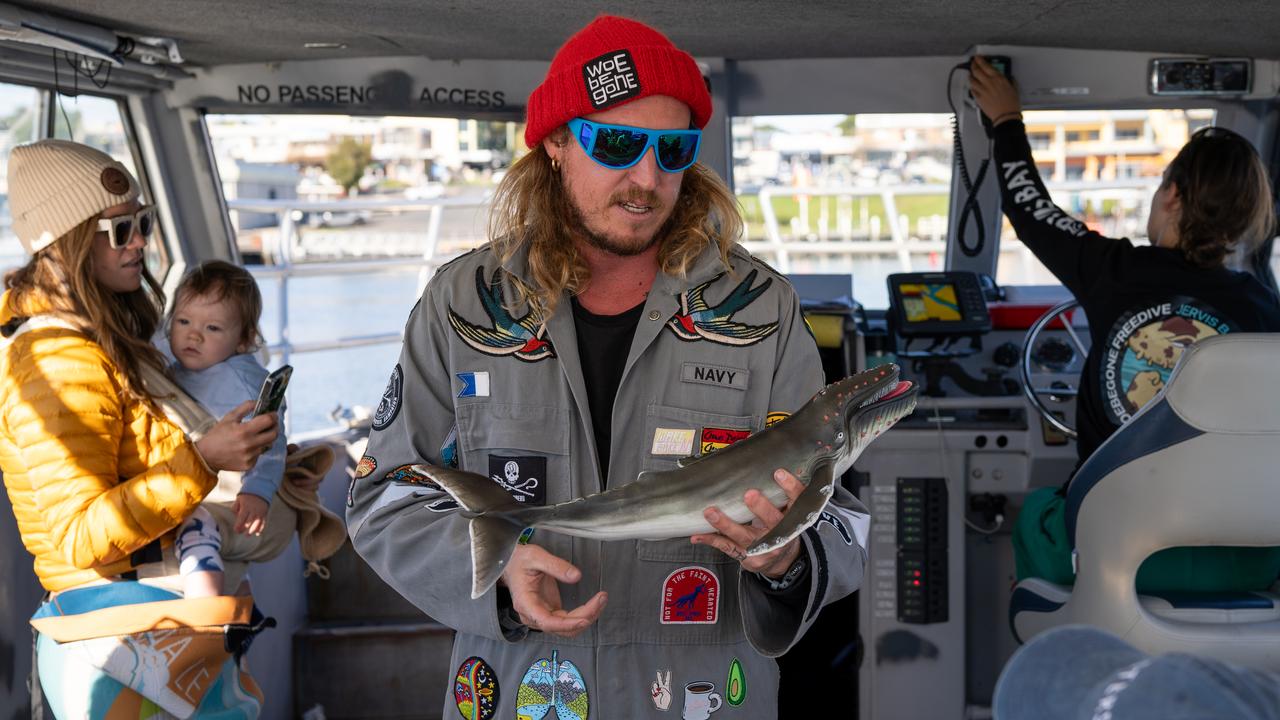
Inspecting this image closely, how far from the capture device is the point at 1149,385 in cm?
309

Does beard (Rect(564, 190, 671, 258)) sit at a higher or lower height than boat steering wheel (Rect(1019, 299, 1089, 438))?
higher

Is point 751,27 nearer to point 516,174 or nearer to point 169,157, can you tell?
point 516,174

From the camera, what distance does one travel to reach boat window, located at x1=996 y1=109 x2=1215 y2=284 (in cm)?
420

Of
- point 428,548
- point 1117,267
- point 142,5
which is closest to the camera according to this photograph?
point 428,548

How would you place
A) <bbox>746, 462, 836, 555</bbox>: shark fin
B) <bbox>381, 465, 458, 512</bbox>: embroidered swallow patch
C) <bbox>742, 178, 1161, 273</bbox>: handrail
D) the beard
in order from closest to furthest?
<bbox>746, 462, 836, 555</bbox>: shark fin → <bbox>381, 465, 458, 512</bbox>: embroidered swallow patch → the beard → <bbox>742, 178, 1161, 273</bbox>: handrail

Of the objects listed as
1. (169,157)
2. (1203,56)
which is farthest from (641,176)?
(169,157)

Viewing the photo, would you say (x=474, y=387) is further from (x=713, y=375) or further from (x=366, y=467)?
(x=713, y=375)

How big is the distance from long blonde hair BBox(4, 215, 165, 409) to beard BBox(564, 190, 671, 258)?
1.13 m

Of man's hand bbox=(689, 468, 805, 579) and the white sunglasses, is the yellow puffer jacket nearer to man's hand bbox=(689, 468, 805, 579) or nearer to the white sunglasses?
the white sunglasses

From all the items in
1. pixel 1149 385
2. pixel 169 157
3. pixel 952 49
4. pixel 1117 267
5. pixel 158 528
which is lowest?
pixel 158 528

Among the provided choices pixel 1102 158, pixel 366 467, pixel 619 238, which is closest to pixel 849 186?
pixel 1102 158

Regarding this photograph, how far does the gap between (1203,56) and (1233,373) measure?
1799mm

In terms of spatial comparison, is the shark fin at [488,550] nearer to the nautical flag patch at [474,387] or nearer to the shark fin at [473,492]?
the shark fin at [473,492]

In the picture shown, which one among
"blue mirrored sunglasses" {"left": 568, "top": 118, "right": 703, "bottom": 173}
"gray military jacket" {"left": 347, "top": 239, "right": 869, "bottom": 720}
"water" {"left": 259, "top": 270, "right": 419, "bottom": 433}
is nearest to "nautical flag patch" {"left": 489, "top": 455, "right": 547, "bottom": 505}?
"gray military jacket" {"left": 347, "top": 239, "right": 869, "bottom": 720}
